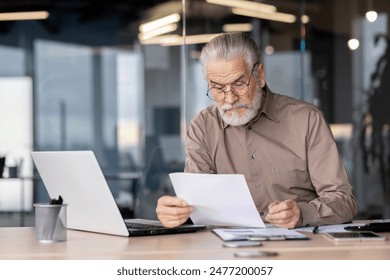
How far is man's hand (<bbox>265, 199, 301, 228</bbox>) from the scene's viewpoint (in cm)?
284

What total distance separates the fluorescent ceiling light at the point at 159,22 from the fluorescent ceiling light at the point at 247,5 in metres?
0.32

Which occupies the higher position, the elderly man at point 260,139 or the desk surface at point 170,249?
the elderly man at point 260,139

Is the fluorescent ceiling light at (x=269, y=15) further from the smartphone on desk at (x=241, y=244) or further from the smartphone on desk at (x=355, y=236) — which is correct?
the smartphone on desk at (x=241, y=244)

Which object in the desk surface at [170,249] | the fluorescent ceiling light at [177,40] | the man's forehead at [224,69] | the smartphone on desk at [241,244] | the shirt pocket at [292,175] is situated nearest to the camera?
the desk surface at [170,249]

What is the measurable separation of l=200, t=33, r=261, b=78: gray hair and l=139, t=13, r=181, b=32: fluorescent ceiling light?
4151mm

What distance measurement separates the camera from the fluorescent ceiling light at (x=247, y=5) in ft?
24.6

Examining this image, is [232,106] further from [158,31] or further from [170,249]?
[158,31]

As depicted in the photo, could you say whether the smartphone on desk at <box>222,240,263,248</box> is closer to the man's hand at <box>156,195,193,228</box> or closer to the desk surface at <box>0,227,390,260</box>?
the desk surface at <box>0,227,390,260</box>

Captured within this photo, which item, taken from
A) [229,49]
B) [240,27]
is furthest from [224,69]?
[240,27]

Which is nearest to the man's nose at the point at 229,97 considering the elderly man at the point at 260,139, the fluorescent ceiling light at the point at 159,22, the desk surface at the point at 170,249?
the elderly man at the point at 260,139

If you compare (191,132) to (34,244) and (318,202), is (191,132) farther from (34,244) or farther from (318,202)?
(34,244)

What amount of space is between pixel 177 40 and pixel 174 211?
184 inches

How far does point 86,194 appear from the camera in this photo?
2.84m

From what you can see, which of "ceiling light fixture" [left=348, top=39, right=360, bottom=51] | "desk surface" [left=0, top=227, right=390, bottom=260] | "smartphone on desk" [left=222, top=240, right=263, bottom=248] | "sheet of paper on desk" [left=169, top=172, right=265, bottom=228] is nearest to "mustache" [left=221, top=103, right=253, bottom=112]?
"sheet of paper on desk" [left=169, top=172, right=265, bottom=228]
